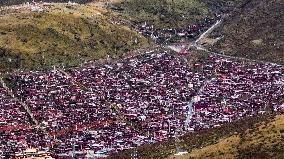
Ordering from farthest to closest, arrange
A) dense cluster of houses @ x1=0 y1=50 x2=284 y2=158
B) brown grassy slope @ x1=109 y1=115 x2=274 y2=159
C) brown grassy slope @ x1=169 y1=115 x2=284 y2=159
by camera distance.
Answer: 1. dense cluster of houses @ x1=0 y1=50 x2=284 y2=158
2. brown grassy slope @ x1=109 y1=115 x2=274 y2=159
3. brown grassy slope @ x1=169 y1=115 x2=284 y2=159

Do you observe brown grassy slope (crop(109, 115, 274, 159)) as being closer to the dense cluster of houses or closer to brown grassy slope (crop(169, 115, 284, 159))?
brown grassy slope (crop(169, 115, 284, 159))

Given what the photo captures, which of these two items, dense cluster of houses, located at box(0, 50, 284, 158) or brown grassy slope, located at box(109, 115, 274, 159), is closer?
brown grassy slope, located at box(109, 115, 274, 159)

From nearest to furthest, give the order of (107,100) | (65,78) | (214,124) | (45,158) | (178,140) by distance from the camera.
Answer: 1. (45,158)
2. (178,140)
3. (214,124)
4. (107,100)
5. (65,78)

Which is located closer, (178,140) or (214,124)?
(178,140)

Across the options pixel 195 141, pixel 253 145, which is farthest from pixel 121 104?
pixel 253 145

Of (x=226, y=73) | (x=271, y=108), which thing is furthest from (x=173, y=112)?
(x=226, y=73)

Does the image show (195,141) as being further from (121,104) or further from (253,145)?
(121,104)

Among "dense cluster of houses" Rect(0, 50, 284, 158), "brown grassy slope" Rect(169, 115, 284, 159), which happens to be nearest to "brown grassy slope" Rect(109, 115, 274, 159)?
"brown grassy slope" Rect(169, 115, 284, 159)

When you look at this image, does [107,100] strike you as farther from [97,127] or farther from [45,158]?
[45,158]
